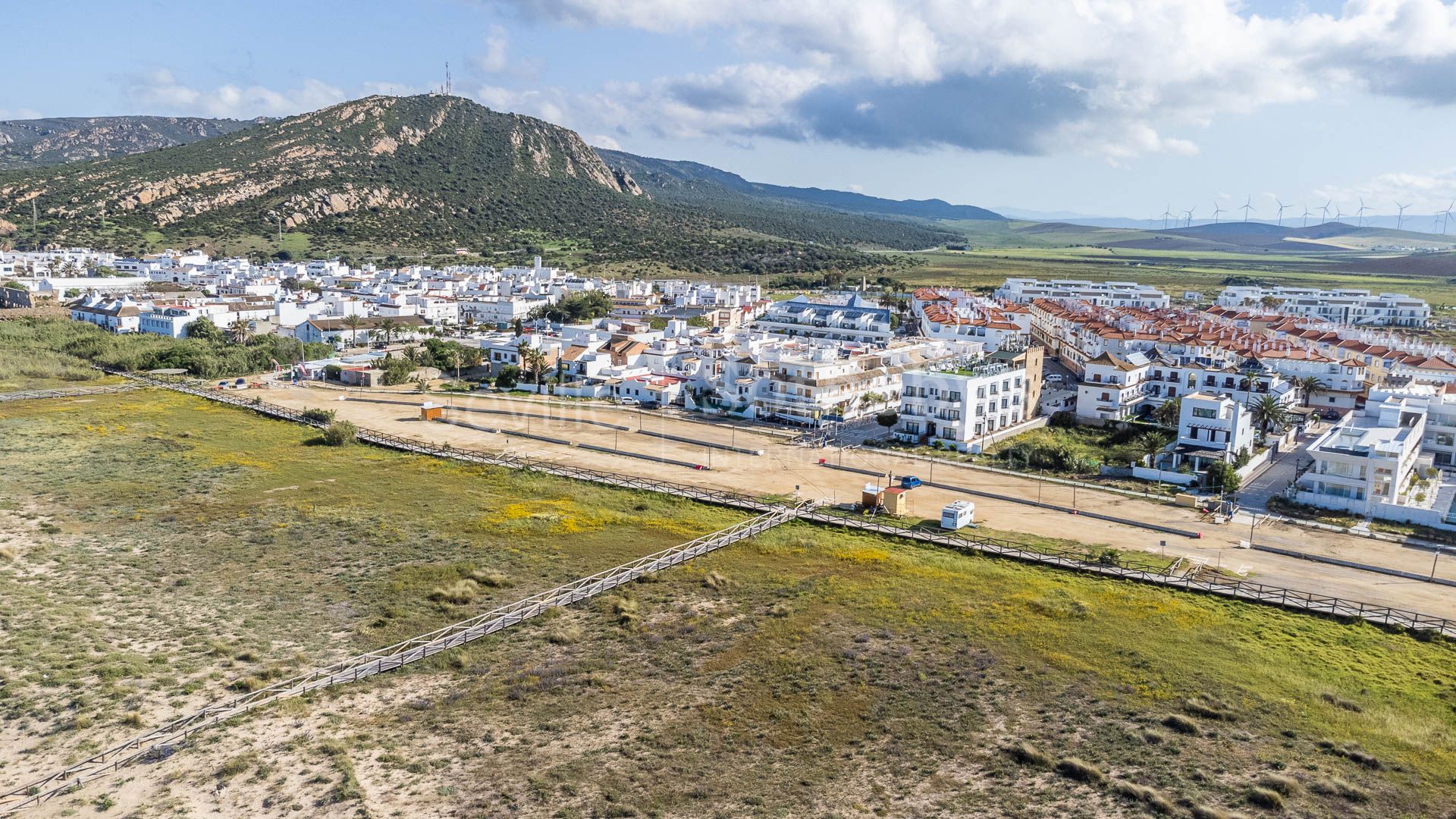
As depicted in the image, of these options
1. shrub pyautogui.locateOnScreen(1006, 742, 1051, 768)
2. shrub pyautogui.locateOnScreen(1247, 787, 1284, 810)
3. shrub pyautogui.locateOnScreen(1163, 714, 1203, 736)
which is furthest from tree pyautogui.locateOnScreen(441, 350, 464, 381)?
shrub pyautogui.locateOnScreen(1247, 787, 1284, 810)

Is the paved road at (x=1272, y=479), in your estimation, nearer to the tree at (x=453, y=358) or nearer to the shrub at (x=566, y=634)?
the shrub at (x=566, y=634)

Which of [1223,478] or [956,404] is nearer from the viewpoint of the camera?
[1223,478]

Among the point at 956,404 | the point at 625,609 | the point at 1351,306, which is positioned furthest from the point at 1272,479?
the point at 1351,306

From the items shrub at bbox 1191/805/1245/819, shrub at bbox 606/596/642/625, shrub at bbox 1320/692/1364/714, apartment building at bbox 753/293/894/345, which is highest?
apartment building at bbox 753/293/894/345

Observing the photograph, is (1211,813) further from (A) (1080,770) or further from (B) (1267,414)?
(B) (1267,414)

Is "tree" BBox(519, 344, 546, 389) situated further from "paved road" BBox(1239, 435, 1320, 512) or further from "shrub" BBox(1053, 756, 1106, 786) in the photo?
"shrub" BBox(1053, 756, 1106, 786)
